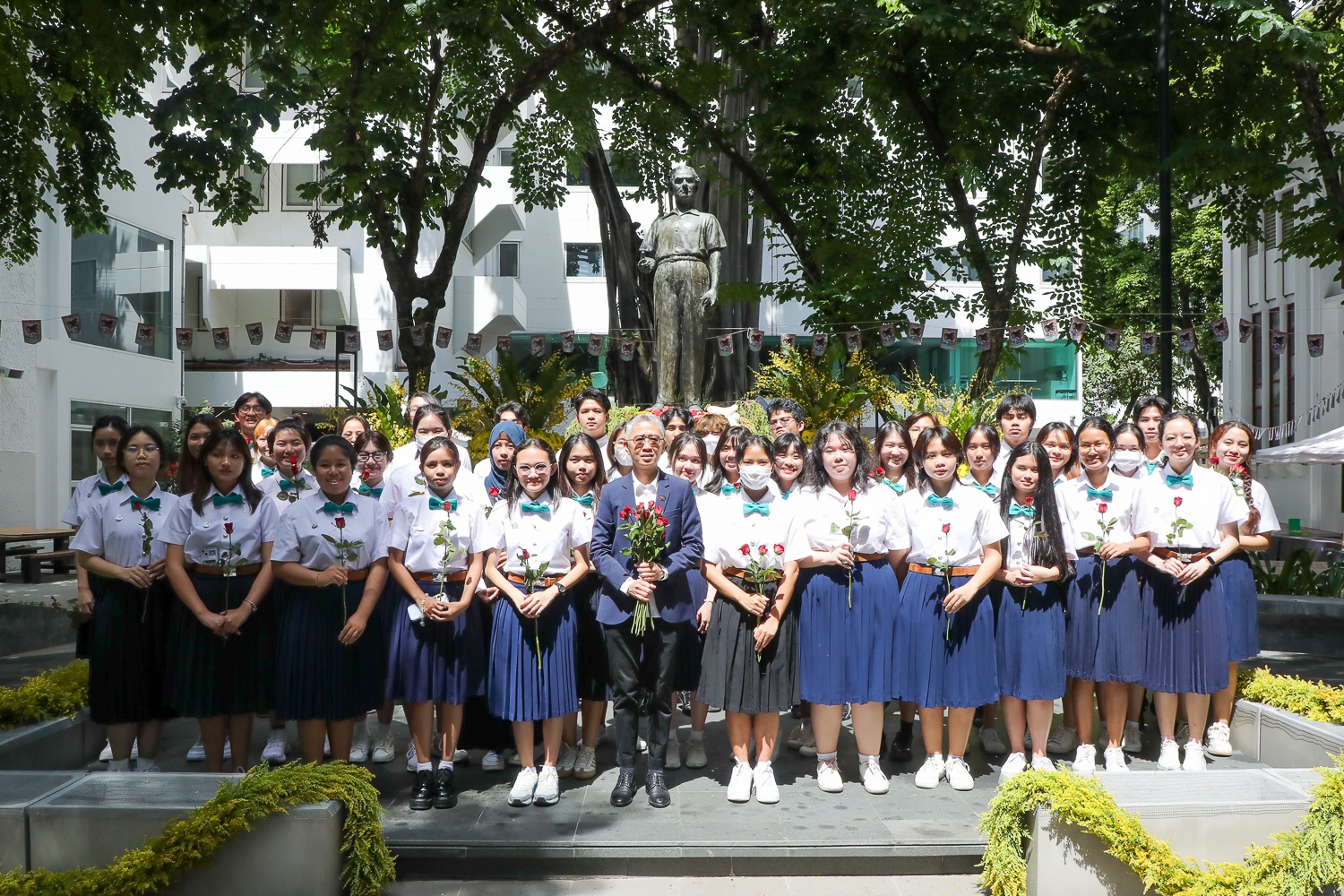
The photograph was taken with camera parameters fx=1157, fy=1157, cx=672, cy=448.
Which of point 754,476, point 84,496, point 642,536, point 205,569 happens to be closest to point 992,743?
point 754,476

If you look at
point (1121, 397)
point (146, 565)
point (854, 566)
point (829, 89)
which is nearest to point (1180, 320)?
point (829, 89)

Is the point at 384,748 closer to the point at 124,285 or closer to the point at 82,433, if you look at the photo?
the point at 82,433

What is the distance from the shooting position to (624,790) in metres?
5.49

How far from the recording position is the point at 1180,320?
17.9 meters

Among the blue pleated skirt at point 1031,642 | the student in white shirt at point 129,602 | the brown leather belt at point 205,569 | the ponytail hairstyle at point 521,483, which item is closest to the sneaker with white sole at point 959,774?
the blue pleated skirt at point 1031,642

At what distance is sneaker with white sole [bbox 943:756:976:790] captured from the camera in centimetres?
570

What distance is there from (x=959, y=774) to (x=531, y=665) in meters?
2.19

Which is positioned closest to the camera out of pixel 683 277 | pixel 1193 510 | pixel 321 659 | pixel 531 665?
pixel 321 659

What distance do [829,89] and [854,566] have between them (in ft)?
25.3

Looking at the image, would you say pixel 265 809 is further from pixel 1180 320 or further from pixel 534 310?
pixel 534 310

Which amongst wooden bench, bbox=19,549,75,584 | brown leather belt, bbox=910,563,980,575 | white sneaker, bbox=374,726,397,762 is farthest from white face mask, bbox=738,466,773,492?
wooden bench, bbox=19,549,75,584

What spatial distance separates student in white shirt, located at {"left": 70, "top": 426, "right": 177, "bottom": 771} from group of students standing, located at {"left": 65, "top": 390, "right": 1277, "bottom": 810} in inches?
0.5

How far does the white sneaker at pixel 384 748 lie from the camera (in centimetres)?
636

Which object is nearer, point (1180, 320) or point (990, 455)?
point (990, 455)
